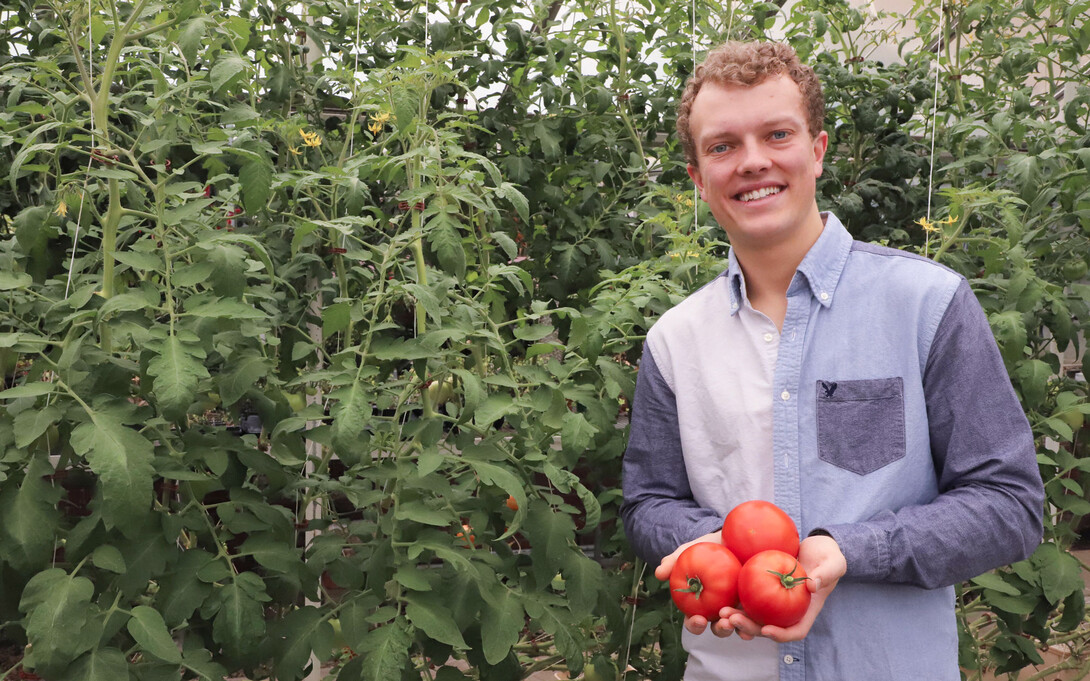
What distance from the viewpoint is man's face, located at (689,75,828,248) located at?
4.50 ft

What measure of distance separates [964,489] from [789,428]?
0.24m

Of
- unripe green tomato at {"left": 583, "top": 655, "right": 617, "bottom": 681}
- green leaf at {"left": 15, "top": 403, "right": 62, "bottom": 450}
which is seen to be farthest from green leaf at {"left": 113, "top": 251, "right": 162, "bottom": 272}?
unripe green tomato at {"left": 583, "top": 655, "right": 617, "bottom": 681}

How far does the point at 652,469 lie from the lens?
157 centimetres

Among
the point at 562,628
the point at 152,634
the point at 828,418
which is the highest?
the point at 828,418

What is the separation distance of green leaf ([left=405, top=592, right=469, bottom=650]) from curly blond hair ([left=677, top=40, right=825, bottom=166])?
31.7 inches

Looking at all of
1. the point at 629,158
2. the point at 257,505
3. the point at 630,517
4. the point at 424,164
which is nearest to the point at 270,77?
the point at 424,164

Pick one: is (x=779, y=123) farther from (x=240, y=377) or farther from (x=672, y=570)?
(x=240, y=377)

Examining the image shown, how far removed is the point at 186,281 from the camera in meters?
1.46

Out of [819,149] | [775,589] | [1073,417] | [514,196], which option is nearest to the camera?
[775,589]

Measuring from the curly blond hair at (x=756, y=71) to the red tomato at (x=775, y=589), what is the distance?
64 centimetres

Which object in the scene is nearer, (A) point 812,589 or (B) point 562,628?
(A) point 812,589

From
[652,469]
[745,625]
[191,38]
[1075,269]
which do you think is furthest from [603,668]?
[1075,269]

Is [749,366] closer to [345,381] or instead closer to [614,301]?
[614,301]

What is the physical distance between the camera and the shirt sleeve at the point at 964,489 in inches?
48.9
